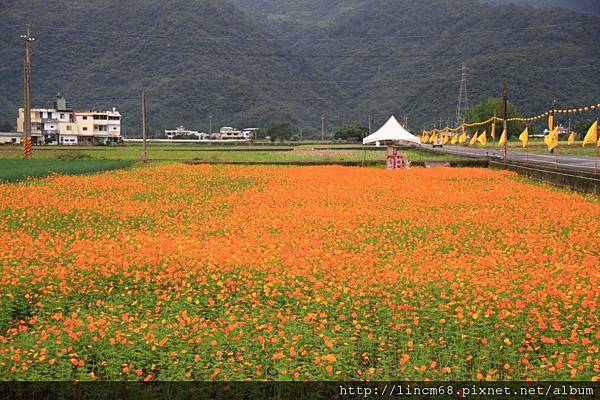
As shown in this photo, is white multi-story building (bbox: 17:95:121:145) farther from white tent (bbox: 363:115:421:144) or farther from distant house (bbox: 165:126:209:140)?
white tent (bbox: 363:115:421:144)

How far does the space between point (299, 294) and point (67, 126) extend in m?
113

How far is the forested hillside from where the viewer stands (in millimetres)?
145500

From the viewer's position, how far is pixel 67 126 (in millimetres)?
114438

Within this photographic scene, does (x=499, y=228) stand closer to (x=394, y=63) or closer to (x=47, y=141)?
(x=47, y=141)

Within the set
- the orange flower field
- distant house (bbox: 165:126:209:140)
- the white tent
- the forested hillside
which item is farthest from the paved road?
distant house (bbox: 165:126:209:140)

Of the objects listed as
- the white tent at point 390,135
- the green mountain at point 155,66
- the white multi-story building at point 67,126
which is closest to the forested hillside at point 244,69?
the green mountain at point 155,66

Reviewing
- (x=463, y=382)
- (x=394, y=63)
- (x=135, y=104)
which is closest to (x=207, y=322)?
(x=463, y=382)

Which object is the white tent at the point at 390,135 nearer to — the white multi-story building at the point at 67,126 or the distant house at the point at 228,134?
the white multi-story building at the point at 67,126

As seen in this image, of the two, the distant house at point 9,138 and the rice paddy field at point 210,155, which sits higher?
the distant house at point 9,138

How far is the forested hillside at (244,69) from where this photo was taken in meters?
146

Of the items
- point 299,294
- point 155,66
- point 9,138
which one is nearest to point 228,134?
point 155,66

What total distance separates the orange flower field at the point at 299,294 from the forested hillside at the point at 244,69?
117 metres

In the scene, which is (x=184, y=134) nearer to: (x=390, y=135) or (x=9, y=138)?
(x=9, y=138)

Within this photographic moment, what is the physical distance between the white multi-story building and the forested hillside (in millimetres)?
31769
